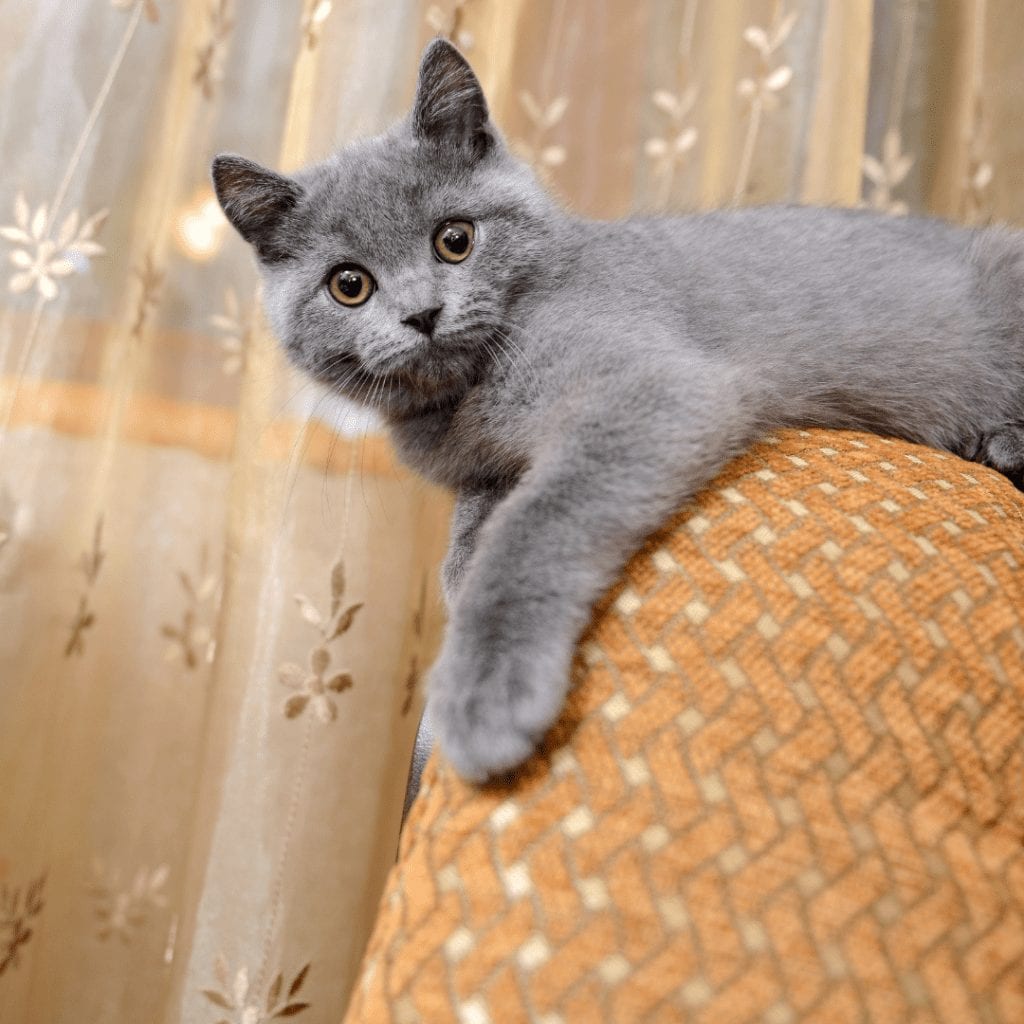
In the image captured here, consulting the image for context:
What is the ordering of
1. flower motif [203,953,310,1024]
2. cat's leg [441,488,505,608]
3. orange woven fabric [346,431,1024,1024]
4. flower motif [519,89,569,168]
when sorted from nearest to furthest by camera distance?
orange woven fabric [346,431,1024,1024]
cat's leg [441,488,505,608]
flower motif [203,953,310,1024]
flower motif [519,89,569,168]

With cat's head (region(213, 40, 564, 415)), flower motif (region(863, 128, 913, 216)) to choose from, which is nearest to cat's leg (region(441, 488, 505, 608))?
cat's head (region(213, 40, 564, 415))

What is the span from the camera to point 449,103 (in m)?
0.90

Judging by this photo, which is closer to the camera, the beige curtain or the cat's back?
the cat's back

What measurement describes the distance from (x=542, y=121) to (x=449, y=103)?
51 cm

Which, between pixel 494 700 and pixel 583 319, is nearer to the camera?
pixel 494 700

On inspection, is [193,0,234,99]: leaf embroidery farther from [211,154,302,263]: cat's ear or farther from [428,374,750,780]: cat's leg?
[428,374,750,780]: cat's leg

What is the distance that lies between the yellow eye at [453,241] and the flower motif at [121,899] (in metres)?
0.93

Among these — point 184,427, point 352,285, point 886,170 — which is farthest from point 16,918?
point 886,170

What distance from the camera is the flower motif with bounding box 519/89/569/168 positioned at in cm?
135

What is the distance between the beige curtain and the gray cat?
25cm

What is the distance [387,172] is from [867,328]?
0.51 m

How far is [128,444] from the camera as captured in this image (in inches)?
48.9

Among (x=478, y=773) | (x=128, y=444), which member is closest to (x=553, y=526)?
(x=478, y=773)

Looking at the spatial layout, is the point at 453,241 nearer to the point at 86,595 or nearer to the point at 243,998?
the point at 86,595
